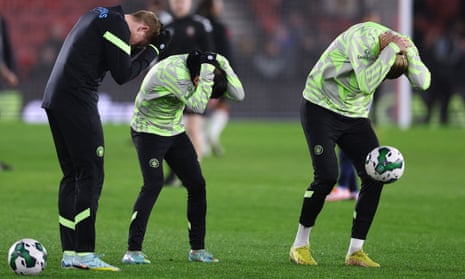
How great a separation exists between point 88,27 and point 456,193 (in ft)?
27.8

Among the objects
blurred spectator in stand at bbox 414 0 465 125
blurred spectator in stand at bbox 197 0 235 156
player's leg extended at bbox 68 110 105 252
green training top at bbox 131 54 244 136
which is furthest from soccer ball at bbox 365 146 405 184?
blurred spectator in stand at bbox 414 0 465 125

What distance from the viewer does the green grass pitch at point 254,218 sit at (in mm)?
8453

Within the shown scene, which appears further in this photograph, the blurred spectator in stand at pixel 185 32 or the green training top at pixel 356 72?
the blurred spectator in stand at pixel 185 32

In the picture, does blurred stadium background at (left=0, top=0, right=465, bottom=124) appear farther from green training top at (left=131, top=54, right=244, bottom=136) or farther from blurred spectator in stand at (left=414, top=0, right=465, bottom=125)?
green training top at (left=131, top=54, right=244, bottom=136)

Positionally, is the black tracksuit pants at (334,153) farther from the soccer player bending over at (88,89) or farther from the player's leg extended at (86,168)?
the player's leg extended at (86,168)

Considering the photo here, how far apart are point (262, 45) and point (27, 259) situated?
24.8m

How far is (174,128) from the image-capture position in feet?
28.8

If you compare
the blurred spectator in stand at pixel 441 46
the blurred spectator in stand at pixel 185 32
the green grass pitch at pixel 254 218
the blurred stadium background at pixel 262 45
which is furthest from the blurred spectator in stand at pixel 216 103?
the blurred spectator in stand at pixel 441 46

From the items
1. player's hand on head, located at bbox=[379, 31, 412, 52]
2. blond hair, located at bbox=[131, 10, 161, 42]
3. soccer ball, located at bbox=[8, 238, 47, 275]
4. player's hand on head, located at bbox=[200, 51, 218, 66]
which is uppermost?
blond hair, located at bbox=[131, 10, 161, 42]

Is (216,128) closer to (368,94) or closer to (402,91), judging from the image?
(402,91)

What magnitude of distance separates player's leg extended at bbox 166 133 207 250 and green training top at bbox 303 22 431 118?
43.6 inches

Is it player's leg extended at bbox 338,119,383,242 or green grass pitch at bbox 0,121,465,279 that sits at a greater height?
player's leg extended at bbox 338,119,383,242

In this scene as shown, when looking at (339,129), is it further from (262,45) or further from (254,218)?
(262,45)

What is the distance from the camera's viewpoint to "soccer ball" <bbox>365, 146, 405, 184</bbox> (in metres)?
8.30
